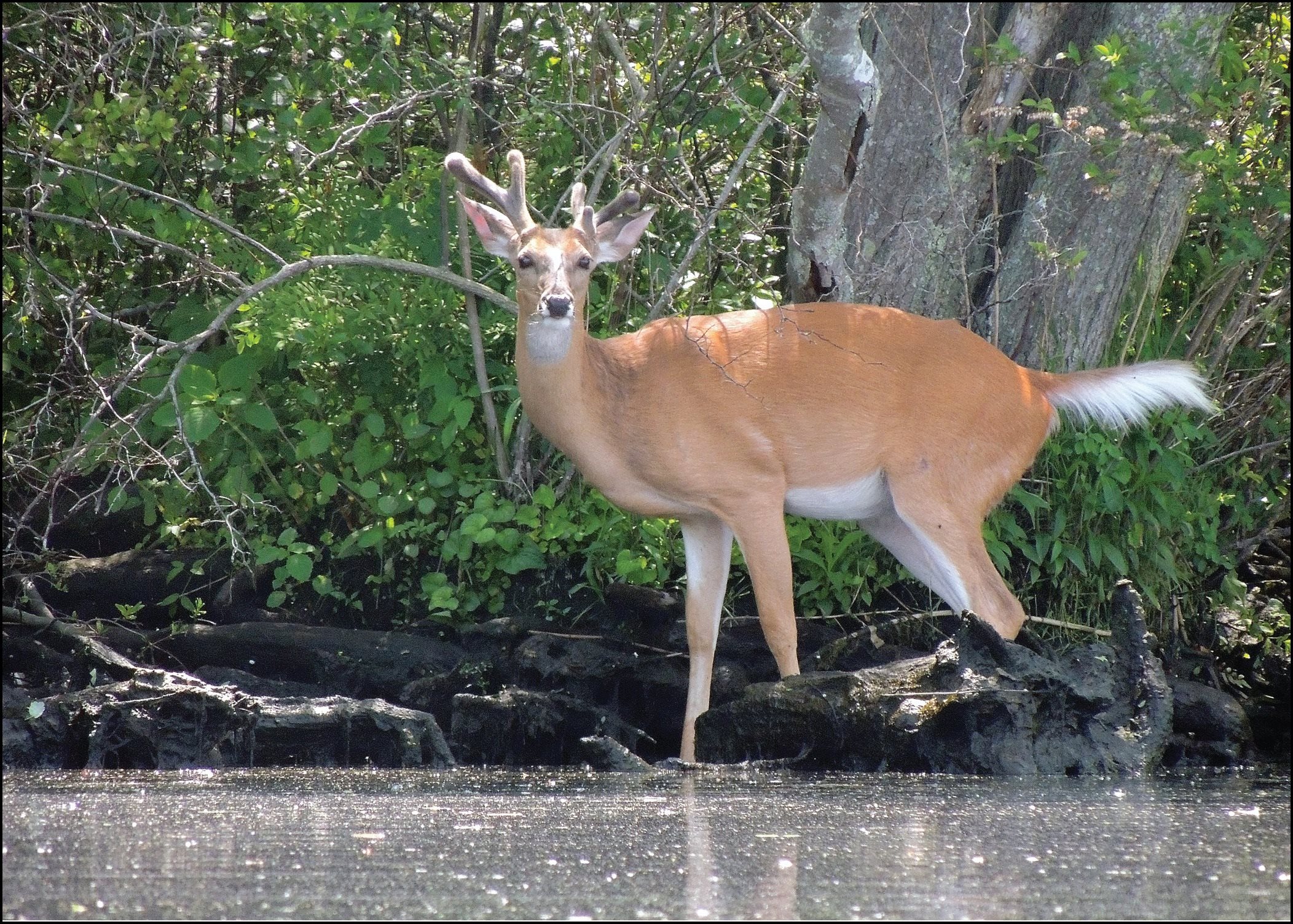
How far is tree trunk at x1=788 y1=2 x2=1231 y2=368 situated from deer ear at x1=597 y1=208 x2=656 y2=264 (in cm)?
79

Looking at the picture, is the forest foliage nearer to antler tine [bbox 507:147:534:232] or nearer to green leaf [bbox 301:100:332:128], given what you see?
green leaf [bbox 301:100:332:128]

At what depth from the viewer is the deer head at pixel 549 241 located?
6.19 meters

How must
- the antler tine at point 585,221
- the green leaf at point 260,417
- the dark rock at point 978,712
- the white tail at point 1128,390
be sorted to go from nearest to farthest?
the dark rock at point 978,712, the antler tine at point 585,221, the white tail at point 1128,390, the green leaf at point 260,417

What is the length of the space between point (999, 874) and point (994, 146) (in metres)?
4.22

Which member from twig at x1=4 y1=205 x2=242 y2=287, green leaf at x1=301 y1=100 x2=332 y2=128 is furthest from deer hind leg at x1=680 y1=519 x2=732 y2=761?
green leaf at x1=301 y1=100 x2=332 y2=128

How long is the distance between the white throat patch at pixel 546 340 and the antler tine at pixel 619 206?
50 cm

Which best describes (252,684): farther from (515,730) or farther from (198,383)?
(198,383)

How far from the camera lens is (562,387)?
6.46 m

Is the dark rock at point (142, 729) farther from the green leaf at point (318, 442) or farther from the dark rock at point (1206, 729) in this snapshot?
the dark rock at point (1206, 729)

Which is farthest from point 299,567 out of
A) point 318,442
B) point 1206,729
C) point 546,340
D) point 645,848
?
point 1206,729

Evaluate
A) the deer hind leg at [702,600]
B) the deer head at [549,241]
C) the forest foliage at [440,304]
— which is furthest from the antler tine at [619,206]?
the deer hind leg at [702,600]

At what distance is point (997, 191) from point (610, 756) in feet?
11.3

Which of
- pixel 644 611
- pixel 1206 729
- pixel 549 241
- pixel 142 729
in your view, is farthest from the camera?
pixel 644 611

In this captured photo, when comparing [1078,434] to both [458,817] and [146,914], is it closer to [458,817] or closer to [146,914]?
[458,817]
